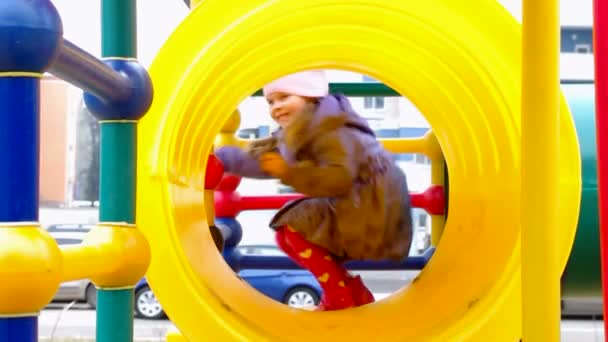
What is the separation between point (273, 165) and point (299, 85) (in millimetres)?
295

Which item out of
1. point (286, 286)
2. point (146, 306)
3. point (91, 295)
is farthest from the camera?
point (91, 295)

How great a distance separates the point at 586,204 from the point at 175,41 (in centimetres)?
104

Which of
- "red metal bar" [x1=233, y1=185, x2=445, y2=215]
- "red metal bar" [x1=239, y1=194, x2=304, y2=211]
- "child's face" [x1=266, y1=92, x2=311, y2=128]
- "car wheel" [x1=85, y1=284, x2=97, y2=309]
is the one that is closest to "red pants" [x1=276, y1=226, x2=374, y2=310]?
"child's face" [x1=266, y1=92, x2=311, y2=128]

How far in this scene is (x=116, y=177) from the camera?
1.48 metres

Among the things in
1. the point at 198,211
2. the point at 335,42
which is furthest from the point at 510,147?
the point at 198,211

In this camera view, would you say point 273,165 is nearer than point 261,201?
Yes

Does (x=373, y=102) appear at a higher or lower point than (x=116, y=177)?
higher

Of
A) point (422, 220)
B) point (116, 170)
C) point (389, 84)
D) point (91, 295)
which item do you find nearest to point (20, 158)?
point (116, 170)

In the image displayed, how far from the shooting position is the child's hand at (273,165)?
93.5 inches

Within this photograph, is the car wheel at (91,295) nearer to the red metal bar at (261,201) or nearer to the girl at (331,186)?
the red metal bar at (261,201)

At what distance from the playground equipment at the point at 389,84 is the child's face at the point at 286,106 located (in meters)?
0.11

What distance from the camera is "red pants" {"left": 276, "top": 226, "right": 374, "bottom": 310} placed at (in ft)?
8.23

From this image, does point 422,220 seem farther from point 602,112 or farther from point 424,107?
point 602,112

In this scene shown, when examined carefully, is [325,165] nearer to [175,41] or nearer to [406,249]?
[406,249]
